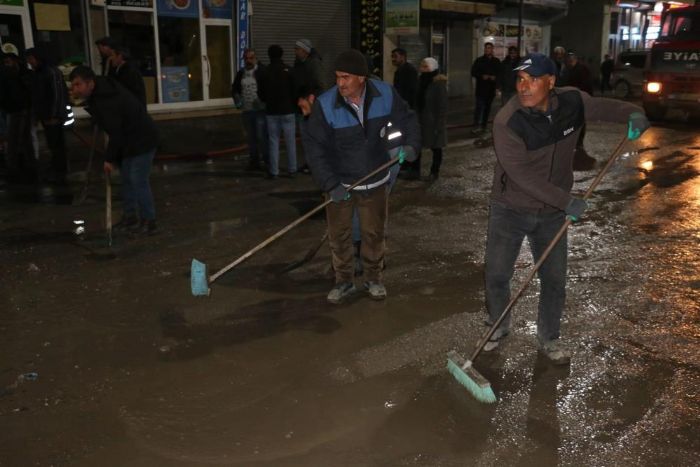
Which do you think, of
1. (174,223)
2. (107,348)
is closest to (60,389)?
(107,348)

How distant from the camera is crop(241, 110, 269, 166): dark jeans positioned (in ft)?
32.6

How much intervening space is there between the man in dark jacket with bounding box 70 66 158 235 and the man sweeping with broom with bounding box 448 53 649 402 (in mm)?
3987

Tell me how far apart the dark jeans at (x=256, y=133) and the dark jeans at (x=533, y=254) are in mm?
6246

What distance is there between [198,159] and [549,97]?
8872mm

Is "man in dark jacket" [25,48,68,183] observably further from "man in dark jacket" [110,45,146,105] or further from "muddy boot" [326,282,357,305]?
"muddy boot" [326,282,357,305]

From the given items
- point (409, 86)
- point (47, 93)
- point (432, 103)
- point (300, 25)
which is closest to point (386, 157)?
point (432, 103)

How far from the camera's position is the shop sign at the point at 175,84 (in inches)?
643

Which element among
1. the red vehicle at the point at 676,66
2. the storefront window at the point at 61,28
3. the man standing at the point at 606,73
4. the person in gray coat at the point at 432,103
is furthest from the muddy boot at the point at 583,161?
the man standing at the point at 606,73

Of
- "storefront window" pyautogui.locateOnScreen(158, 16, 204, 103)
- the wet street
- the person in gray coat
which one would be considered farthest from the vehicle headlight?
"storefront window" pyautogui.locateOnScreen(158, 16, 204, 103)

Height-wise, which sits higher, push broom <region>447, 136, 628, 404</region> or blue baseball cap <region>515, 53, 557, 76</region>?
blue baseball cap <region>515, 53, 557, 76</region>

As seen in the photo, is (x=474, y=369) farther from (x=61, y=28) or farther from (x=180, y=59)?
(x=180, y=59)

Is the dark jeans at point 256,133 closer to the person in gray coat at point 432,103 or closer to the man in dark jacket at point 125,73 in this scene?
the man in dark jacket at point 125,73

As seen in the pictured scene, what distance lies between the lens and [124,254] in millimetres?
6387

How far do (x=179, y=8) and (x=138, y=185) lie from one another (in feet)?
35.9
